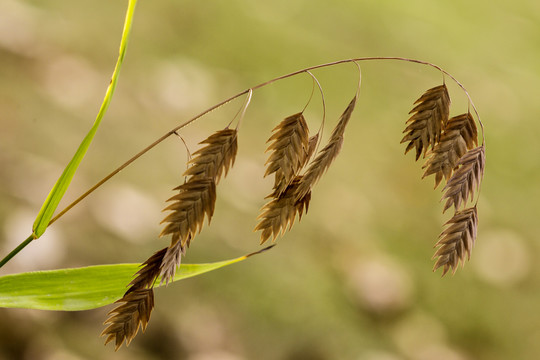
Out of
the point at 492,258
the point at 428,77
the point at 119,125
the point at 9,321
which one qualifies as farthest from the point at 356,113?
the point at 9,321

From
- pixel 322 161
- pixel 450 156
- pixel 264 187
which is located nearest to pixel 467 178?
pixel 450 156

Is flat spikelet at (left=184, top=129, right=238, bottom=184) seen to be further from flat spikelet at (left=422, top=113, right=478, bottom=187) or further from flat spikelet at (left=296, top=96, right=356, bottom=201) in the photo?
flat spikelet at (left=422, top=113, right=478, bottom=187)

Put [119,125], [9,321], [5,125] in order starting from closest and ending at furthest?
[9,321]
[5,125]
[119,125]

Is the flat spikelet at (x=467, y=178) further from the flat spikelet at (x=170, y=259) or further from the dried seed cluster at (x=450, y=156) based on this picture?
the flat spikelet at (x=170, y=259)

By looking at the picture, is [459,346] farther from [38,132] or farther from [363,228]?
[38,132]

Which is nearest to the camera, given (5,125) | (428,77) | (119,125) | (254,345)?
(254,345)

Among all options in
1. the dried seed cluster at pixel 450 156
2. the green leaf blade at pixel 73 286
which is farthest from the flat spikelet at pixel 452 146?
the green leaf blade at pixel 73 286

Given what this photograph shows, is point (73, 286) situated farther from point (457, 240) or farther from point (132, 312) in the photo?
point (457, 240)
